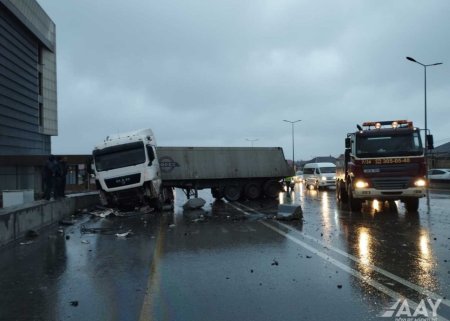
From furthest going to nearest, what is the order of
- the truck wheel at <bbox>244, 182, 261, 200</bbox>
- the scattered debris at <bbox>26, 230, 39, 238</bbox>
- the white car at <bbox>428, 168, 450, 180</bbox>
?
the white car at <bbox>428, 168, 450, 180</bbox> < the truck wheel at <bbox>244, 182, 261, 200</bbox> < the scattered debris at <bbox>26, 230, 39, 238</bbox>

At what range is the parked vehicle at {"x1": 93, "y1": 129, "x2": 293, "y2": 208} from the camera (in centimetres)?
1945

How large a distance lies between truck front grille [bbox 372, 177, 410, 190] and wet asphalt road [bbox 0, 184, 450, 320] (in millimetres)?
2564

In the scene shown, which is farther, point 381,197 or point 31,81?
point 31,81

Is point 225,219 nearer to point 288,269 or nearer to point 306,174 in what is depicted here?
point 288,269

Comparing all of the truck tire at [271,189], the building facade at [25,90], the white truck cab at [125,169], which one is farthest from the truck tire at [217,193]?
the building facade at [25,90]

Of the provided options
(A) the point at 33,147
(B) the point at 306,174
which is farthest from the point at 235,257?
(A) the point at 33,147

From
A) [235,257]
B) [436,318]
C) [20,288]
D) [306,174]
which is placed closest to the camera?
[436,318]

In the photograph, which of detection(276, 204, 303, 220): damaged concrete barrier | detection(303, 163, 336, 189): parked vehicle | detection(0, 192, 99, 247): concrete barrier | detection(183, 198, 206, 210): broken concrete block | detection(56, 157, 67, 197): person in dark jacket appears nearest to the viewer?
detection(0, 192, 99, 247): concrete barrier

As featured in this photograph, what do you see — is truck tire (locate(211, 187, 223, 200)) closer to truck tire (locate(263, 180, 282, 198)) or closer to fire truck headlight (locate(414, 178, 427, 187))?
truck tire (locate(263, 180, 282, 198))

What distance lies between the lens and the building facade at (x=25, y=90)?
154 ft

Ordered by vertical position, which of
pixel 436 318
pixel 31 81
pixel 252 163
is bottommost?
pixel 436 318

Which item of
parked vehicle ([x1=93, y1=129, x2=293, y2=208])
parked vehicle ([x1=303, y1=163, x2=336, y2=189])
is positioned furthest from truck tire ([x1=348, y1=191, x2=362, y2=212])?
parked vehicle ([x1=303, y1=163, x2=336, y2=189])

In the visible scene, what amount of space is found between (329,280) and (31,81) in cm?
5647

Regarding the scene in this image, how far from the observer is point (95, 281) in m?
7.09
